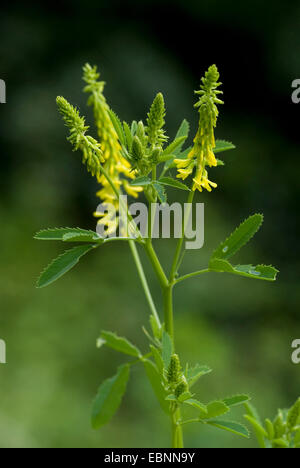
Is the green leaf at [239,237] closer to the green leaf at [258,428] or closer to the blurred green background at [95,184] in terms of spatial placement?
the green leaf at [258,428]

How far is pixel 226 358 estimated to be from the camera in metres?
2.22

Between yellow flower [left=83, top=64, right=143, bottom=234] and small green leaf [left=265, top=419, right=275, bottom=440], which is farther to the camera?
small green leaf [left=265, top=419, right=275, bottom=440]

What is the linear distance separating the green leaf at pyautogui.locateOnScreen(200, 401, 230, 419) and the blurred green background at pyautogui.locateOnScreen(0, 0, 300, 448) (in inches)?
59.4

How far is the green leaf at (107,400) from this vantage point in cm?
65

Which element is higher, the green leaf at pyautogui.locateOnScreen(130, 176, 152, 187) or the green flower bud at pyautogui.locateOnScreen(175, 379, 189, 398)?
the green leaf at pyautogui.locateOnScreen(130, 176, 152, 187)

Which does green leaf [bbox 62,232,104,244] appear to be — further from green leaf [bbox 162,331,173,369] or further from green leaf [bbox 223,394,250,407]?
green leaf [bbox 223,394,250,407]

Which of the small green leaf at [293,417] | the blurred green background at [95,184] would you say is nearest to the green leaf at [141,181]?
the small green leaf at [293,417]

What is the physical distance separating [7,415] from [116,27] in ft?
7.59

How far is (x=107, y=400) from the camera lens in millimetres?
663

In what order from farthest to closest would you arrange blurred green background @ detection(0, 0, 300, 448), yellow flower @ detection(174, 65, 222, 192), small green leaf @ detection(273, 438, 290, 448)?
blurred green background @ detection(0, 0, 300, 448), small green leaf @ detection(273, 438, 290, 448), yellow flower @ detection(174, 65, 222, 192)

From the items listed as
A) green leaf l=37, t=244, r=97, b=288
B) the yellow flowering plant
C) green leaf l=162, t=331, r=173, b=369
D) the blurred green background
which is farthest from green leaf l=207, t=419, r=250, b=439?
A: the blurred green background

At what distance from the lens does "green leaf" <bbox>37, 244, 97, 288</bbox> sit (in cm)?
56

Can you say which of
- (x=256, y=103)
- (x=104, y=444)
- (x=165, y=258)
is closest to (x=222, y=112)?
(x=256, y=103)

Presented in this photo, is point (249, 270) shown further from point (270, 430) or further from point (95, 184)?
point (95, 184)
